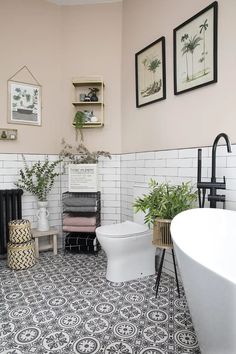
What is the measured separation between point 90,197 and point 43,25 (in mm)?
2049

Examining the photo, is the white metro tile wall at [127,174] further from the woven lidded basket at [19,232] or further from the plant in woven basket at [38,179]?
the woven lidded basket at [19,232]

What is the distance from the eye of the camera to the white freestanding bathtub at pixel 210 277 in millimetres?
789

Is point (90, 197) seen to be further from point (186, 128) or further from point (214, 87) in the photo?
point (214, 87)

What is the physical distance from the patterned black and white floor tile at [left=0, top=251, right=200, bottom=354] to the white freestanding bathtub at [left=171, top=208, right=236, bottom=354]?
0.44 metres

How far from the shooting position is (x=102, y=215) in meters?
3.16

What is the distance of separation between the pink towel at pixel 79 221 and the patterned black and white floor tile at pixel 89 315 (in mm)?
521

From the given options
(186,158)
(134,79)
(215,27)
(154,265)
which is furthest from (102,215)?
(215,27)

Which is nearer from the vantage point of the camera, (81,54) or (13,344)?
(13,344)

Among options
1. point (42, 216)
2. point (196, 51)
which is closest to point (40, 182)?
point (42, 216)

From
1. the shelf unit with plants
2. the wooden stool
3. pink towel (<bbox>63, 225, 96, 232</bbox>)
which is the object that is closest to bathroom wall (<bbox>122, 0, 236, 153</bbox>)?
the shelf unit with plants

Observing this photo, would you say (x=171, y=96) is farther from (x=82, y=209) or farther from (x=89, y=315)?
(x=89, y=315)

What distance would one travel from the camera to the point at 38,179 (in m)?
2.81

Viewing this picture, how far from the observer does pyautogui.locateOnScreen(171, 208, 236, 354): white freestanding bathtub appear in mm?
789

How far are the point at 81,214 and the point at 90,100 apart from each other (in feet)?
4.29
